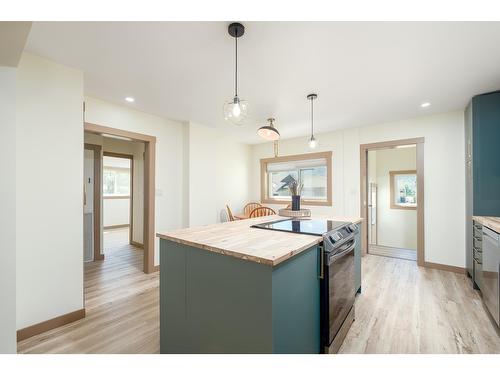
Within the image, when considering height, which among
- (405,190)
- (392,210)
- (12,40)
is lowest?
(392,210)

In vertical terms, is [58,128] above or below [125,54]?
below

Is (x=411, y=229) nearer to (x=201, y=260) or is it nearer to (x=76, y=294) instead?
(x=201, y=260)

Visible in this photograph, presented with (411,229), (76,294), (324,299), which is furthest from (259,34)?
(411,229)

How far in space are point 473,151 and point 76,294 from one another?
4681mm

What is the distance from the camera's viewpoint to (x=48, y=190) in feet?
6.59

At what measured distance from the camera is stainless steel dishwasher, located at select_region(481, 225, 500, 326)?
1.90 m

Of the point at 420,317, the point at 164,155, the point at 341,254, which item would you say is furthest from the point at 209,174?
the point at 420,317

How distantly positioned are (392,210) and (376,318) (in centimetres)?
431

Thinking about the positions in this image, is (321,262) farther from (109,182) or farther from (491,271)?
(109,182)

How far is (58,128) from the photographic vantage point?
2.06 meters

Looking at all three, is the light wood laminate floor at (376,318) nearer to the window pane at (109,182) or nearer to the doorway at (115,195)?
the doorway at (115,195)

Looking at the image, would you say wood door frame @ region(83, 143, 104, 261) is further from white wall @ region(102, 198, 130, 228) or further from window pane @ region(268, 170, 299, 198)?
white wall @ region(102, 198, 130, 228)

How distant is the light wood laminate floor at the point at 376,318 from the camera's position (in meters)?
1.76

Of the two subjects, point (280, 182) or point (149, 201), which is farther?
point (280, 182)
